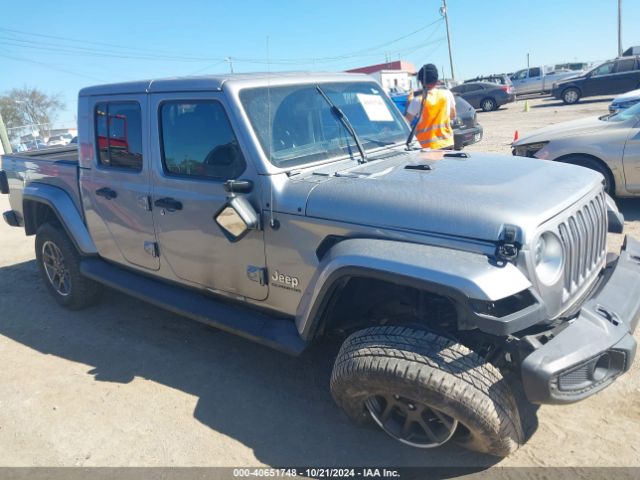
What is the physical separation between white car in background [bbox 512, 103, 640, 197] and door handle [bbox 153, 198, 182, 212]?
195 inches

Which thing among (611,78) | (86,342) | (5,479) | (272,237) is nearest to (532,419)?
(272,237)

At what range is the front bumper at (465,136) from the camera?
10561mm

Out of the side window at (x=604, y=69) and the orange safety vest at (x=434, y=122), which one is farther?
the side window at (x=604, y=69)

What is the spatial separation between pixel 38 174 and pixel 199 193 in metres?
2.49

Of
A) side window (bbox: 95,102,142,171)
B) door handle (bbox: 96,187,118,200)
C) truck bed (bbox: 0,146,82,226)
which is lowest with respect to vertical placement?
door handle (bbox: 96,187,118,200)

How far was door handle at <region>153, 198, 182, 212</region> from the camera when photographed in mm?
3391

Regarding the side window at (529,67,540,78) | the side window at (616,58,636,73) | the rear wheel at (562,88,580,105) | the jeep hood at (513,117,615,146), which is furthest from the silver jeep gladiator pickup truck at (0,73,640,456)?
the side window at (529,67,540,78)

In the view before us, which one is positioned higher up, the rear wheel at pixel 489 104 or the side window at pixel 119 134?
the side window at pixel 119 134

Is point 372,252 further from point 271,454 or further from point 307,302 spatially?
point 271,454

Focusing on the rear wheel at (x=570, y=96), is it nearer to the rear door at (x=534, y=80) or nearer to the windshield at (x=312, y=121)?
the rear door at (x=534, y=80)

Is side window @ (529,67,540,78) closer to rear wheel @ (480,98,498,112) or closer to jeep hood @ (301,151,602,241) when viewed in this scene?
rear wheel @ (480,98,498,112)

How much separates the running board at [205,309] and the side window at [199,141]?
2.92 ft

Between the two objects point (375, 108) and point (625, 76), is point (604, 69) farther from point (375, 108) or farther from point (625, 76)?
point (375, 108)

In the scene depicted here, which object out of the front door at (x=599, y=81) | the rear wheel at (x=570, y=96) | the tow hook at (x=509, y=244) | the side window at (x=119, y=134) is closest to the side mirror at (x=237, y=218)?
the side window at (x=119, y=134)
